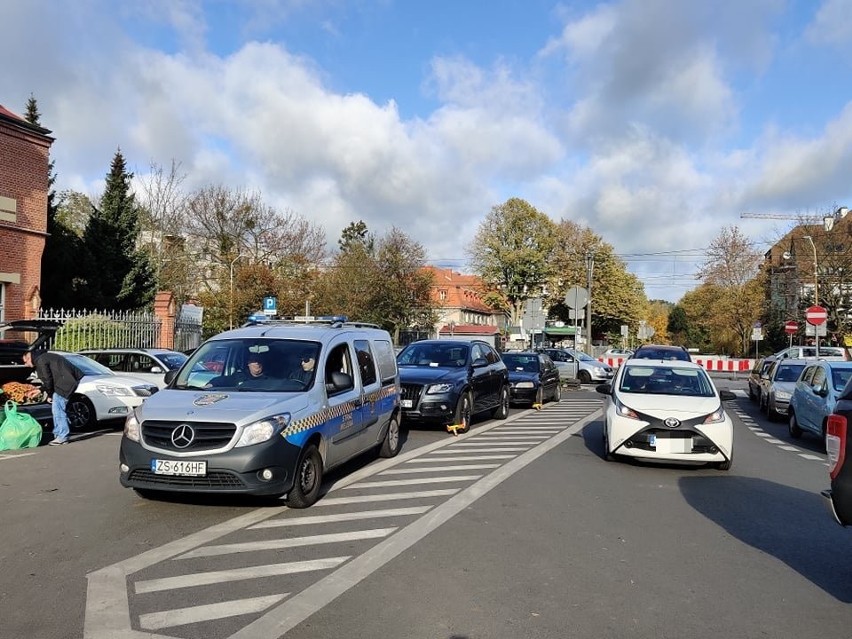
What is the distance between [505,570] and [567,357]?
27.3m

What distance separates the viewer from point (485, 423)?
1562cm

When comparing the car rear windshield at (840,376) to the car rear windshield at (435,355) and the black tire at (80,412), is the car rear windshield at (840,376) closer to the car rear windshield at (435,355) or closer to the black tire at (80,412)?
the car rear windshield at (435,355)

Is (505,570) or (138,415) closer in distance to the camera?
(505,570)

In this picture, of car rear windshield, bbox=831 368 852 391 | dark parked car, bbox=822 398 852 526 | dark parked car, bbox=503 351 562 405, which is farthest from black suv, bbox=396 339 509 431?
dark parked car, bbox=822 398 852 526

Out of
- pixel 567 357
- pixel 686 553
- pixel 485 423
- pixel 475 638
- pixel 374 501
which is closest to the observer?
pixel 475 638

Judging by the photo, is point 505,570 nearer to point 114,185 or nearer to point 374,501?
point 374,501

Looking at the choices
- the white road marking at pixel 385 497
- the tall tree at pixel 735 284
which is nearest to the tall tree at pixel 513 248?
the tall tree at pixel 735 284

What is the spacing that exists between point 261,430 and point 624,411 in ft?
17.7

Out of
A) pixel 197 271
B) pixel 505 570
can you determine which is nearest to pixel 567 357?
pixel 197 271

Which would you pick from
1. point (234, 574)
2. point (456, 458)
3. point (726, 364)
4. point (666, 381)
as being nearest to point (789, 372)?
point (666, 381)

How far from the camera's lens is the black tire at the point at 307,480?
23.3 ft

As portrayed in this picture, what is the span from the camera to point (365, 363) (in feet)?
31.3

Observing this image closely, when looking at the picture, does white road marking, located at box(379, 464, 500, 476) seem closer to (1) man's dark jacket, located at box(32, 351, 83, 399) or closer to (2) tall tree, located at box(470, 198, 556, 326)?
(1) man's dark jacket, located at box(32, 351, 83, 399)

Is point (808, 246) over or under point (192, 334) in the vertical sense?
over
